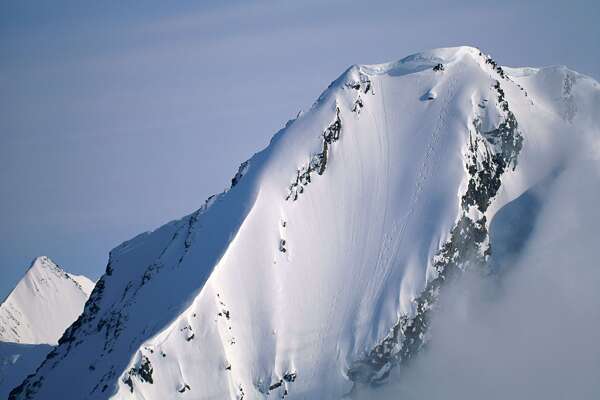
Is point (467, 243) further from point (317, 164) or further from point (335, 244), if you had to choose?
point (317, 164)

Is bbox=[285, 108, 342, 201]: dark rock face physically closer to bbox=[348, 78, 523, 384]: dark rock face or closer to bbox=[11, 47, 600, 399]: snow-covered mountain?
bbox=[11, 47, 600, 399]: snow-covered mountain

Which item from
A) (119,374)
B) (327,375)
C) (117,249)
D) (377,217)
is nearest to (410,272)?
(377,217)

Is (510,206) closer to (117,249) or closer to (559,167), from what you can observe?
(559,167)

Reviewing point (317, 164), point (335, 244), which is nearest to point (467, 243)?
point (335, 244)

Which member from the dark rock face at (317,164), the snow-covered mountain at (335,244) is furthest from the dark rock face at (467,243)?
the dark rock face at (317,164)

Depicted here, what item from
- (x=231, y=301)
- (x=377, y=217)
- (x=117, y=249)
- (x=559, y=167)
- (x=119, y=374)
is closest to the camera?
(x=119, y=374)

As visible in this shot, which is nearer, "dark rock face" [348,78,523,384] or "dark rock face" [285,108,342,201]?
"dark rock face" [348,78,523,384]

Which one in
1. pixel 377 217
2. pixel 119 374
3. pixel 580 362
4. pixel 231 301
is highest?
pixel 377 217

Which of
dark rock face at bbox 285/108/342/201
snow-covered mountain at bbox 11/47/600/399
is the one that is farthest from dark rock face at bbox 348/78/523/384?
dark rock face at bbox 285/108/342/201
